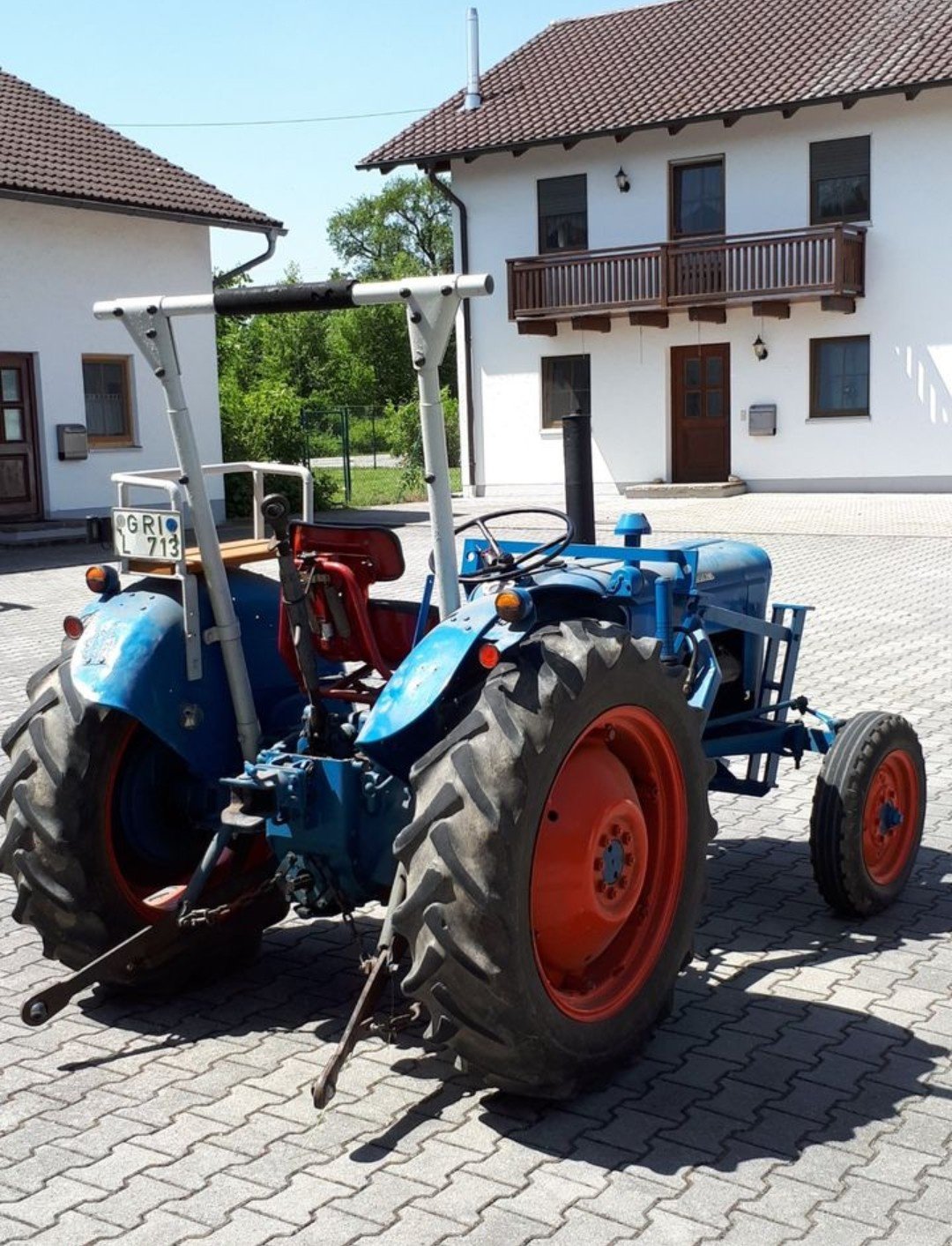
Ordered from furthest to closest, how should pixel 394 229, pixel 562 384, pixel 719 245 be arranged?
pixel 394 229 < pixel 562 384 < pixel 719 245

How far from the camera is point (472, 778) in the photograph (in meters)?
3.33

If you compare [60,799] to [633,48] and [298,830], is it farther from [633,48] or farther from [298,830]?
[633,48]

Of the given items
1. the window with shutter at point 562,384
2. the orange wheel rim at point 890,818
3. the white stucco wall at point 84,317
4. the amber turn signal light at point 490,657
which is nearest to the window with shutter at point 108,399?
the white stucco wall at point 84,317

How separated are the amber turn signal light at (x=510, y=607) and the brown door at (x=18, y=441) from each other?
1865 cm

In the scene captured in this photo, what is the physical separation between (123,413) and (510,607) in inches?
788

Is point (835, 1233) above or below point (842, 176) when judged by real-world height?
below

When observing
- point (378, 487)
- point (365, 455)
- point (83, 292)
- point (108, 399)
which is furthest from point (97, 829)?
point (365, 455)

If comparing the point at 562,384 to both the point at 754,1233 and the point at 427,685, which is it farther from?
the point at 754,1233

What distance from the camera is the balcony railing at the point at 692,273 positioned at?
2439cm

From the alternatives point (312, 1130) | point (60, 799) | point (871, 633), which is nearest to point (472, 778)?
point (312, 1130)

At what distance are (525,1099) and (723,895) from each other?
1.80 m

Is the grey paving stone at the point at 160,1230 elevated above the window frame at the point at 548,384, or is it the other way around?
the window frame at the point at 548,384

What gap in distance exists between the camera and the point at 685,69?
27.2 metres

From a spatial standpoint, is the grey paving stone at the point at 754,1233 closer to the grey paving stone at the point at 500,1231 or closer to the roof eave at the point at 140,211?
the grey paving stone at the point at 500,1231
